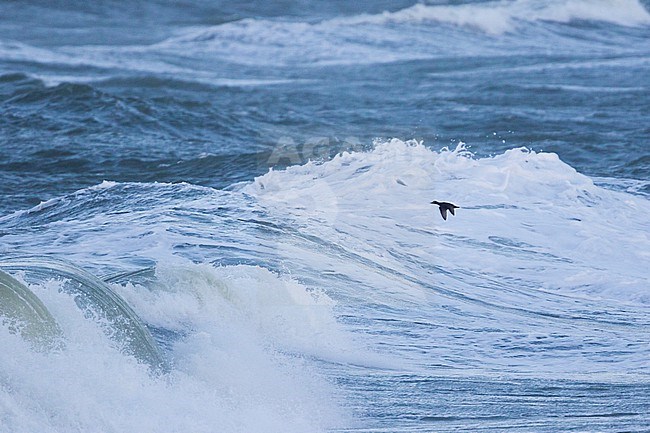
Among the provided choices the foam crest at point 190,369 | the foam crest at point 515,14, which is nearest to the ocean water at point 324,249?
the foam crest at point 190,369

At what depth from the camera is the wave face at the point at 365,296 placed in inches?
213

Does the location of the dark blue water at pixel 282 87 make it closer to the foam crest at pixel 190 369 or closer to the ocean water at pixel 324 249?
the ocean water at pixel 324 249

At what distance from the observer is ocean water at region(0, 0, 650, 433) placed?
17.9ft

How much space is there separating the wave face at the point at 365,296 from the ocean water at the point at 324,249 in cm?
2

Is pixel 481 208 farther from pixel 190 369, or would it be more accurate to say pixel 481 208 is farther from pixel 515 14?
pixel 515 14

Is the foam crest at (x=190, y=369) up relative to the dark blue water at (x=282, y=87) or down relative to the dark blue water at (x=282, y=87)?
up

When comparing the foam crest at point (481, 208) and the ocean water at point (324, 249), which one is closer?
the ocean water at point (324, 249)

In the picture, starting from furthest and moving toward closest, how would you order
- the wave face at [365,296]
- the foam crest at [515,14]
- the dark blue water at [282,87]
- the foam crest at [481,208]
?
the foam crest at [515,14] < the dark blue water at [282,87] < the foam crest at [481,208] < the wave face at [365,296]

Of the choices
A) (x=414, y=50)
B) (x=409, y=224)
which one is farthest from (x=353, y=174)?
(x=414, y=50)

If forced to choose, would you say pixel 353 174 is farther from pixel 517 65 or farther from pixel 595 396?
pixel 517 65

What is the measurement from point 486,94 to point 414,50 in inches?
193

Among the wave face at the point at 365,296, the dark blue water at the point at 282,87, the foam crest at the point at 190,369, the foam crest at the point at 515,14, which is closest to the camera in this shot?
the foam crest at the point at 190,369

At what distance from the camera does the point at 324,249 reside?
8000 millimetres

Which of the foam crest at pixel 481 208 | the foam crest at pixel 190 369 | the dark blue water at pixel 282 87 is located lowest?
the dark blue water at pixel 282 87
